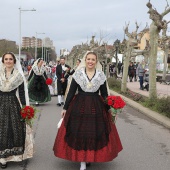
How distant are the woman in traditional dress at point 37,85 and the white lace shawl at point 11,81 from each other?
7585 mm

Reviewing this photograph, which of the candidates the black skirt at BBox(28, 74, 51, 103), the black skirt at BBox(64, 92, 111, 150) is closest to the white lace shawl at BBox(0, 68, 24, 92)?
the black skirt at BBox(64, 92, 111, 150)

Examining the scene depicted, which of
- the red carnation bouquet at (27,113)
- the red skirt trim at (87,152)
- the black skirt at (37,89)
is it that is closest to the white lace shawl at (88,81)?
the red skirt trim at (87,152)

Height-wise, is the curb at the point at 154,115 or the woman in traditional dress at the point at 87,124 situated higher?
the woman in traditional dress at the point at 87,124

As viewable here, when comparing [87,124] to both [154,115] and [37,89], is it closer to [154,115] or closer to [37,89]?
[154,115]

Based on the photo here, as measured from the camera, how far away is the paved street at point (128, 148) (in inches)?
225

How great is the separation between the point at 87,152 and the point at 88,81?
1.03 m

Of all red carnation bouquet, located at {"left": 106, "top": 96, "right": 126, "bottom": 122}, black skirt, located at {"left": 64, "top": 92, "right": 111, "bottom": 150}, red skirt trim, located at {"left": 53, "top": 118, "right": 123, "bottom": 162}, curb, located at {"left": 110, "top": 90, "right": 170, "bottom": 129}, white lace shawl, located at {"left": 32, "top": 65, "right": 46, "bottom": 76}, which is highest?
white lace shawl, located at {"left": 32, "top": 65, "right": 46, "bottom": 76}

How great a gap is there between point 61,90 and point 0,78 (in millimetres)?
7987

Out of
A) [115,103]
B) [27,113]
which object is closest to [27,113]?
[27,113]

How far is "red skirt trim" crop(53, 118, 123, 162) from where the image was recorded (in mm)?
5273

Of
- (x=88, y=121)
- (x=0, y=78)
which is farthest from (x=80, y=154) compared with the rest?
(x=0, y=78)

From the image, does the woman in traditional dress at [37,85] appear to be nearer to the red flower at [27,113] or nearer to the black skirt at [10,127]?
the black skirt at [10,127]

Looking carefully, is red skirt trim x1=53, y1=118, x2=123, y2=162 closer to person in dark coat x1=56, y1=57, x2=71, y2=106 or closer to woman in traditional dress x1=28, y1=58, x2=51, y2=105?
person in dark coat x1=56, y1=57, x2=71, y2=106

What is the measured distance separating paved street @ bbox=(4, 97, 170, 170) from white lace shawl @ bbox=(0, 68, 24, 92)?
120cm
